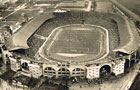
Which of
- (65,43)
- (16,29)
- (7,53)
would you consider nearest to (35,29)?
(16,29)

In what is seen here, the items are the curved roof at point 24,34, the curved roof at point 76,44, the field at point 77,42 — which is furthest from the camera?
the field at point 77,42

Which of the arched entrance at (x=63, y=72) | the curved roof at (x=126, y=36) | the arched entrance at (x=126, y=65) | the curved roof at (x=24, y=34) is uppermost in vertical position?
the curved roof at (x=24, y=34)

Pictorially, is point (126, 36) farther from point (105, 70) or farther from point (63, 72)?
point (63, 72)

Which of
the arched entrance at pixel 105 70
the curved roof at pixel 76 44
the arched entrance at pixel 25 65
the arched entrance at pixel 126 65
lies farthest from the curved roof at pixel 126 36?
the arched entrance at pixel 25 65

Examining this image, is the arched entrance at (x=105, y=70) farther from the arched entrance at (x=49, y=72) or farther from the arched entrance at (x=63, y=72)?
the arched entrance at (x=49, y=72)

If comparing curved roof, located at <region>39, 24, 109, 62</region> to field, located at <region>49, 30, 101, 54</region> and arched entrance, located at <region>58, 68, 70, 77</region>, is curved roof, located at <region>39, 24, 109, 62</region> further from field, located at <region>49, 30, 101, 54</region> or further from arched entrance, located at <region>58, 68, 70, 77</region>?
arched entrance, located at <region>58, 68, 70, 77</region>

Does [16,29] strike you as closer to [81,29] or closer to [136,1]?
[81,29]

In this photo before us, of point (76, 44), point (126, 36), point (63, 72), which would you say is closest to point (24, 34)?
point (76, 44)
